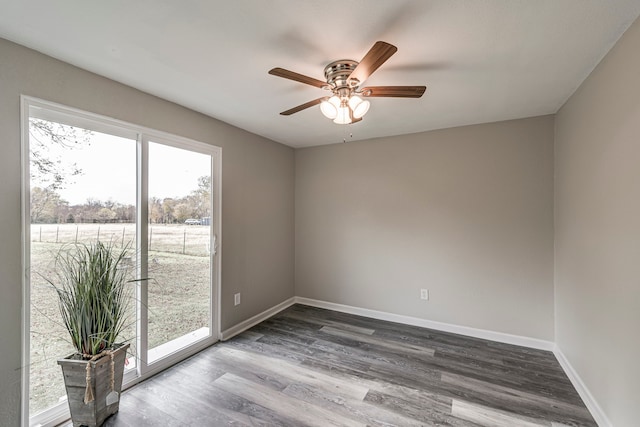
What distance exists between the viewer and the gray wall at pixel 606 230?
1.45m

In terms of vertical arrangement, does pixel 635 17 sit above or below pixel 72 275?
above

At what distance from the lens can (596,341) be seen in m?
1.85

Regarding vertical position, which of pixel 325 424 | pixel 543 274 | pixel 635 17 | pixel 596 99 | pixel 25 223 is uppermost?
pixel 635 17

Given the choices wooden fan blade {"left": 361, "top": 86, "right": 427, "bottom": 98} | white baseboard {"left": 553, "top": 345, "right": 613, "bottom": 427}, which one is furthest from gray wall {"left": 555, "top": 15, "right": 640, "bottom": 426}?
wooden fan blade {"left": 361, "top": 86, "right": 427, "bottom": 98}

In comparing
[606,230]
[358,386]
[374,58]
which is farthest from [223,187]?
[606,230]

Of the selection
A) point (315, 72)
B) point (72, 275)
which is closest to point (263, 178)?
point (315, 72)

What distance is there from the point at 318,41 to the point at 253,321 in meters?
3.11

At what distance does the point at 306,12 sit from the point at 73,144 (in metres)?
1.84

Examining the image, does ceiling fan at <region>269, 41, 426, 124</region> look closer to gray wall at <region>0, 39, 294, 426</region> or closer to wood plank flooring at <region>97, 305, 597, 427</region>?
gray wall at <region>0, 39, 294, 426</region>

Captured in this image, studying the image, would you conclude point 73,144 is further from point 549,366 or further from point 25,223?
point 549,366

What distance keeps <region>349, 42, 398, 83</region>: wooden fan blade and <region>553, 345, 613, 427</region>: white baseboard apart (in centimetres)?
258

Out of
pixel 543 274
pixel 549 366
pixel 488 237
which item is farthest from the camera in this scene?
pixel 488 237

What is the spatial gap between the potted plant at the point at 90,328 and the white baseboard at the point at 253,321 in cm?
119

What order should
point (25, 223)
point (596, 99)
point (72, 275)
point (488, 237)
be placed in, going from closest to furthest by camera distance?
1. point (25, 223)
2. point (72, 275)
3. point (596, 99)
4. point (488, 237)
